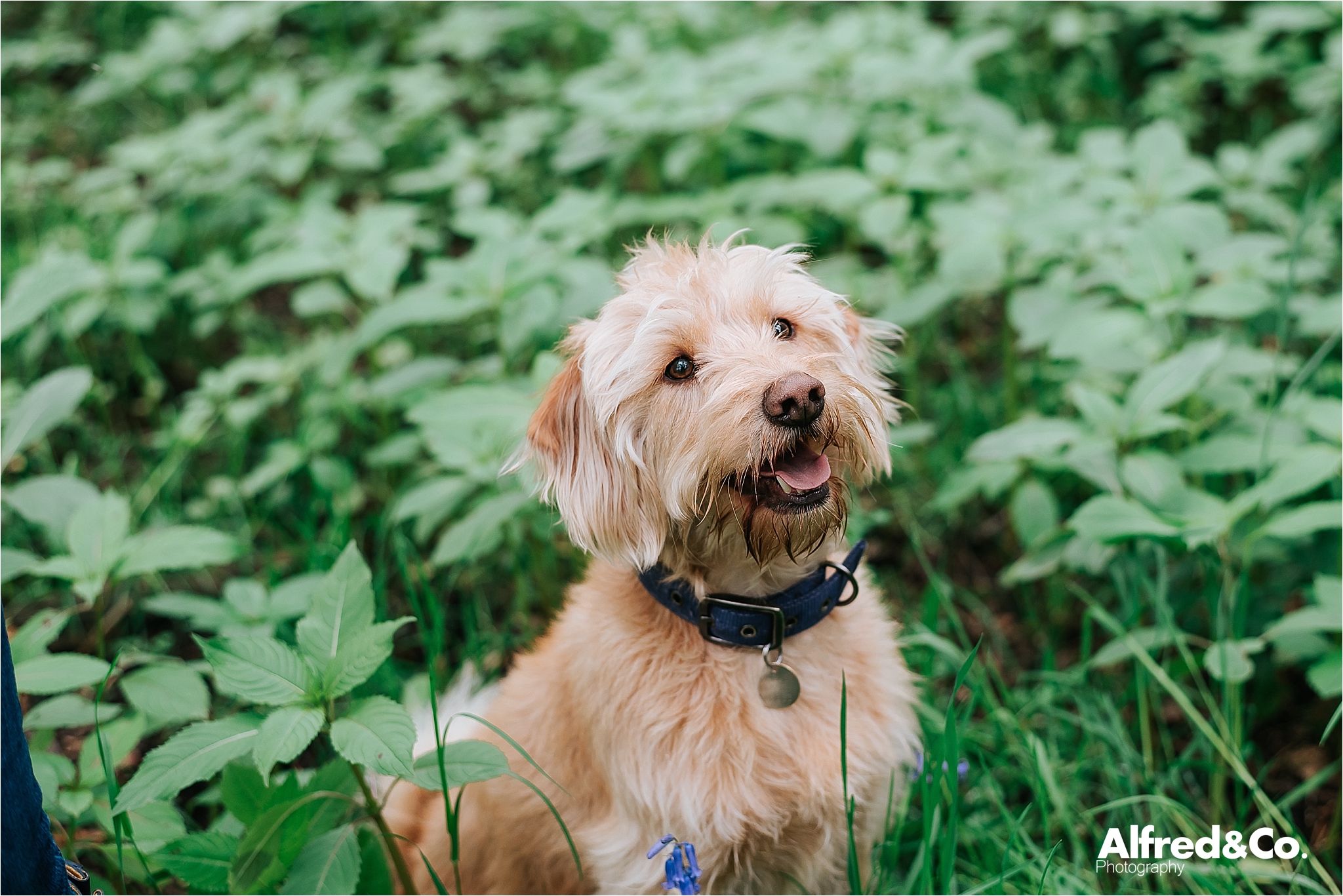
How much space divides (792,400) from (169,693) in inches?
63.6

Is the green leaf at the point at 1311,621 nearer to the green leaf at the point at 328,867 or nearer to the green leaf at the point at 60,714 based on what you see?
the green leaf at the point at 328,867

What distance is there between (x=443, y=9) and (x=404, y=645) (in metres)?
4.39

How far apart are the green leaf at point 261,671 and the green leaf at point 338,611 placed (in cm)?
4

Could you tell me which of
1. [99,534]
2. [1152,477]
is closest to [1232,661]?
[1152,477]

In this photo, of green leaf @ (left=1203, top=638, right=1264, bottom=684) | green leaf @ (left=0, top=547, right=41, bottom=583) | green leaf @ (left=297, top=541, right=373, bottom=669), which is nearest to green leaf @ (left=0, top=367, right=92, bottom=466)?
green leaf @ (left=0, top=547, right=41, bottom=583)

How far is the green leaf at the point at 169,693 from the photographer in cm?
216

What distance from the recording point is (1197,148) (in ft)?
17.9

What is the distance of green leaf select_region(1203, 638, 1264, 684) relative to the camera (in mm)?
2285

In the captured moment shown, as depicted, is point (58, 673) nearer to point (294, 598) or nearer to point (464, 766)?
point (294, 598)

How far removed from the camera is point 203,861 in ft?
6.26

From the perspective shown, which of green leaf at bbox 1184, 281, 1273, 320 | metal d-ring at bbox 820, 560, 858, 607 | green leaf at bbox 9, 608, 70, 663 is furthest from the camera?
green leaf at bbox 1184, 281, 1273, 320

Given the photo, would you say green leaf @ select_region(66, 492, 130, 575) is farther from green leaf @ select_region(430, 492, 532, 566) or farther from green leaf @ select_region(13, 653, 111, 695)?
green leaf @ select_region(430, 492, 532, 566)

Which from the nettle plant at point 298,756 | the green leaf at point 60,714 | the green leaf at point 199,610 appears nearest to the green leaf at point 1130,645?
the nettle plant at point 298,756

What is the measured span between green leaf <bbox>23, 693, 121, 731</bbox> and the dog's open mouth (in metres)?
1.65
